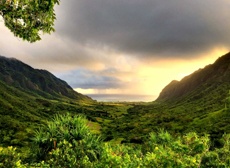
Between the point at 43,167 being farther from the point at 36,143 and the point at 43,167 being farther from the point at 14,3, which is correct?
the point at 14,3

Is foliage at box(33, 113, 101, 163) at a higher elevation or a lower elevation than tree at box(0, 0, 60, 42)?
lower

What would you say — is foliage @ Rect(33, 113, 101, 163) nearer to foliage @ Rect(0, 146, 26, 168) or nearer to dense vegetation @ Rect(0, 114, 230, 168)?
dense vegetation @ Rect(0, 114, 230, 168)

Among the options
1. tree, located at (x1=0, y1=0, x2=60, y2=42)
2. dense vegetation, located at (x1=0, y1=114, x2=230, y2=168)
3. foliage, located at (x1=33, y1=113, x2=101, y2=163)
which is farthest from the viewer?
foliage, located at (x1=33, y1=113, x2=101, y2=163)

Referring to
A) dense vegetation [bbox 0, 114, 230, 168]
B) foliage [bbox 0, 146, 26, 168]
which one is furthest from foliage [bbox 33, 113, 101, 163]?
foliage [bbox 0, 146, 26, 168]

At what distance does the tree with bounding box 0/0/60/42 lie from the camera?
1307cm

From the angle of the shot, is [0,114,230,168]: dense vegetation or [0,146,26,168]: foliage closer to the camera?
[0,146,26,168]: foliage

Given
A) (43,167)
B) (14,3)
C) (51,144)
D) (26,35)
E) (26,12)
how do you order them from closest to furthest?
(14,3)
(26,12)
(26,35)
(43,167)
(51,144)

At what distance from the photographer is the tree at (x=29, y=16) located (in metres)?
13.1

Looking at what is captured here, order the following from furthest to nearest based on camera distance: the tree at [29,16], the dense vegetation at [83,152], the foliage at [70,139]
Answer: the foliage at [70,139] → the dense vegetation at [83,152] → the tree at [29,16]

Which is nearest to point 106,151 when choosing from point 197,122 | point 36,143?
point 36,143

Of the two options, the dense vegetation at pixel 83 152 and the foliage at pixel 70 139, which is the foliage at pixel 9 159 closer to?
the dense vegetation at pixel 83 152

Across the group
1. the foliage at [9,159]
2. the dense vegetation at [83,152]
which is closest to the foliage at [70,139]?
the dense vegetation at [83,152]

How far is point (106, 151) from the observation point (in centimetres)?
1714

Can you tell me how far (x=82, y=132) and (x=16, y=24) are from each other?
26.5 feet
